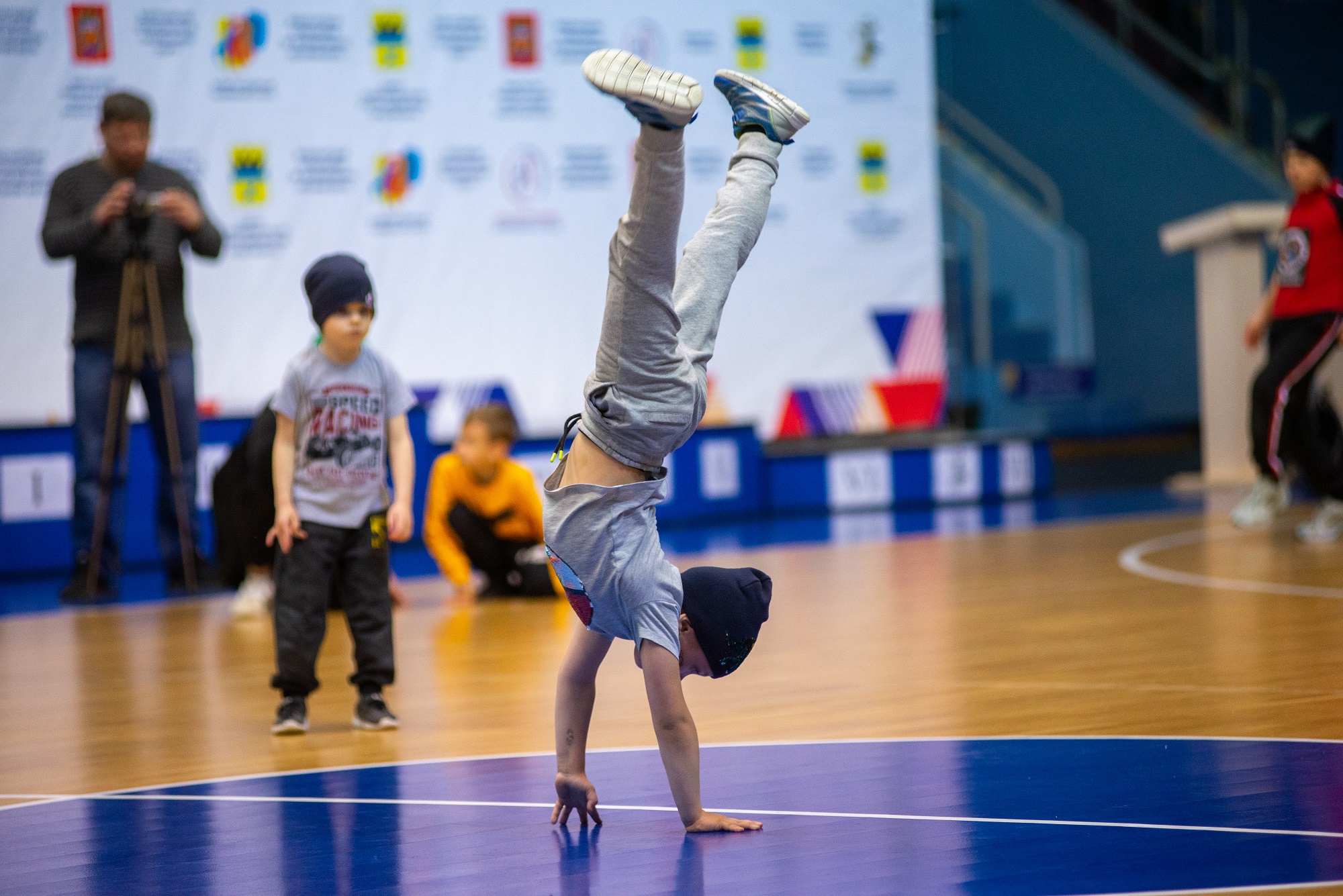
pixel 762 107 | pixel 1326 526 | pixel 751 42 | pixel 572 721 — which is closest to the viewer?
pixel 572 721

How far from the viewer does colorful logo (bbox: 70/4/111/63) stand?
24.8 feet

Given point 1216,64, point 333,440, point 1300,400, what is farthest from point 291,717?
→ point 1216,64

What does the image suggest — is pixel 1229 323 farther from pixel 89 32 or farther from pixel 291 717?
pixel 291 717

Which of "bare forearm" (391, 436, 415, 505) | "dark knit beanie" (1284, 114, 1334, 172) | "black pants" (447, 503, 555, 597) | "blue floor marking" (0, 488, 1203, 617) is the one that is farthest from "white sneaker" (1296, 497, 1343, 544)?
"bare forearm" (391, 436, 415, 505)

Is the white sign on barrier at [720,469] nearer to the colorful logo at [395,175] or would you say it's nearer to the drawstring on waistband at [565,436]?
the colorful logo at [395,175]

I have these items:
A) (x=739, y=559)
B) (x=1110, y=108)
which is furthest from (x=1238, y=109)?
(x=739, y=559)

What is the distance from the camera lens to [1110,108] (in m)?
11.6

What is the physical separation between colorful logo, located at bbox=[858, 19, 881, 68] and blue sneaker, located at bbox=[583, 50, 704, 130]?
23.8 ft

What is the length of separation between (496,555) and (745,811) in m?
3.24

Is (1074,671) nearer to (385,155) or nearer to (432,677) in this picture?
(432,677)

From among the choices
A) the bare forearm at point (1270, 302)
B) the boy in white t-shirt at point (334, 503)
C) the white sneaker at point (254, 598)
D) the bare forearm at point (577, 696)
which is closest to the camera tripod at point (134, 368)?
the white sneaker at point (254, 598)

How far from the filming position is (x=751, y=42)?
8.89 m

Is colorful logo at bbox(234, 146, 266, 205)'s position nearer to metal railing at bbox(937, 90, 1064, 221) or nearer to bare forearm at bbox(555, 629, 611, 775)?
metal railing at bbox(937, 90, 1064, 221)

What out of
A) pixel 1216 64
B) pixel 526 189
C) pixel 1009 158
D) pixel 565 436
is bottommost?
pixel 565 436
